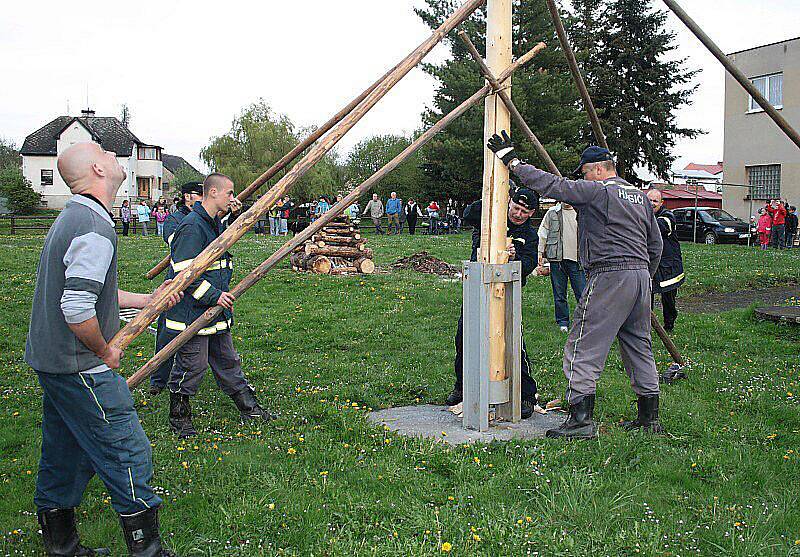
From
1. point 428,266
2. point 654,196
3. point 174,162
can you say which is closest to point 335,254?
point 428,266

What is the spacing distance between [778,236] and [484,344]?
946 inches

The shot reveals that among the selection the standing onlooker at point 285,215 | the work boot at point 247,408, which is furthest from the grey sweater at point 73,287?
the standing onlooker at point 285,215

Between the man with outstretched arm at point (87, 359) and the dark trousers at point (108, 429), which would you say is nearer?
the man with outstretched arm at point (87, 359)

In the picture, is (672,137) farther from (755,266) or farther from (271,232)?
(755,266)

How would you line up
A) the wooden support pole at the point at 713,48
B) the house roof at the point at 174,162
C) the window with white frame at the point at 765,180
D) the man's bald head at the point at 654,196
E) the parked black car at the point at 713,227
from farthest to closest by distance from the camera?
the house roof at the point at 174,162 → the window with white frame at the point at 765,180 → the parked black car at the point at 713,227 → the man's bald head at the point at 654,196 → the wooden support pole at the point at 713,48

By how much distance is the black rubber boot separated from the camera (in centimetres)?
400

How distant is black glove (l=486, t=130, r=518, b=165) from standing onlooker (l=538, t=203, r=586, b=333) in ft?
15.8

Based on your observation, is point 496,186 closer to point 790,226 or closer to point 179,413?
point 179,413

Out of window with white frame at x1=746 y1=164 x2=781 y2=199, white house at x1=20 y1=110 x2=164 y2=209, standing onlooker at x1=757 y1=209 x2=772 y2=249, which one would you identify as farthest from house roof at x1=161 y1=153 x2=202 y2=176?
standing onlooker at x1=757 y1=209 x2=772 y2=249

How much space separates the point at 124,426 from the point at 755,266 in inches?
696

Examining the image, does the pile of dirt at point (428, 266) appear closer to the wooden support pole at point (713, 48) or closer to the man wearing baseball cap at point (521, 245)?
the man wearing baseball cap at point (521, 245)

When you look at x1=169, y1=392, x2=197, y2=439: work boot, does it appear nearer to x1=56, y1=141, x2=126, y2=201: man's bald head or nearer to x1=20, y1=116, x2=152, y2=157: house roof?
x1=56, y1=141, x2=126, y2=201: man's bald head

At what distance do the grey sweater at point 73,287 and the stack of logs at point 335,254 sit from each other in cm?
1327

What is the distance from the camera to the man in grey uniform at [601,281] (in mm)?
5801
